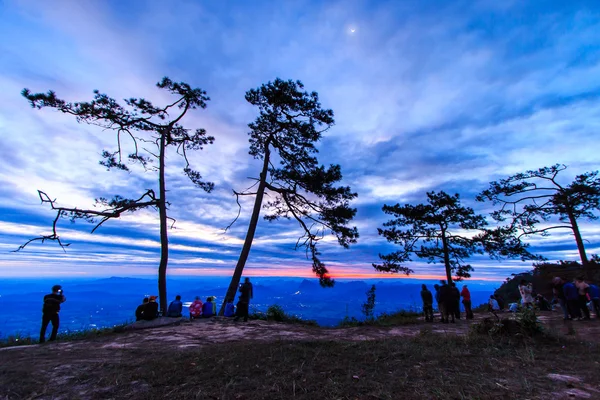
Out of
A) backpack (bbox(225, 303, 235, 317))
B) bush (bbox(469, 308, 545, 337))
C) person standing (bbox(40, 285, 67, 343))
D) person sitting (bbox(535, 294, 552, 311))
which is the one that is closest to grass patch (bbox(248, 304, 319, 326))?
backpack (bbox(225, 303, 235, 317))

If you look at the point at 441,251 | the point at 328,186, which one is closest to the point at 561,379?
the point at 328,186

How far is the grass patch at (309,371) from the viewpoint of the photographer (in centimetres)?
355

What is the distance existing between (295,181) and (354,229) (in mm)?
4492

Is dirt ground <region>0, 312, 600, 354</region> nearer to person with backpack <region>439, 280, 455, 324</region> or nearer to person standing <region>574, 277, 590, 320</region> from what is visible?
person standing <region>574, 277, 590, 320</region>

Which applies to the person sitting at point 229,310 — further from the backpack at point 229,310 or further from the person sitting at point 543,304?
the person sitting at point 543,304

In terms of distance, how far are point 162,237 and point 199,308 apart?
14.2 ft

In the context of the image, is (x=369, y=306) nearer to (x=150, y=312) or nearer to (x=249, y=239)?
(x=249, y=239)

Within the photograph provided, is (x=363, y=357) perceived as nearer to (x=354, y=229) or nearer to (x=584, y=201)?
(x=354, y=229)

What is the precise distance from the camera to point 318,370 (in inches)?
173

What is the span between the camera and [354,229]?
15031mm

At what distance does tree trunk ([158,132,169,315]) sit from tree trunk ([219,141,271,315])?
3122 millimetres

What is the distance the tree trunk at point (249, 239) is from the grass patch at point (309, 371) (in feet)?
25.9

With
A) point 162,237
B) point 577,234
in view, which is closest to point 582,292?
point 577,234

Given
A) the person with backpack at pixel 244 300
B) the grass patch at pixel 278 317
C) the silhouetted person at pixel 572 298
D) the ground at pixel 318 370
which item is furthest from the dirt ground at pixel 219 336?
the grass patch at pixel 278 317
